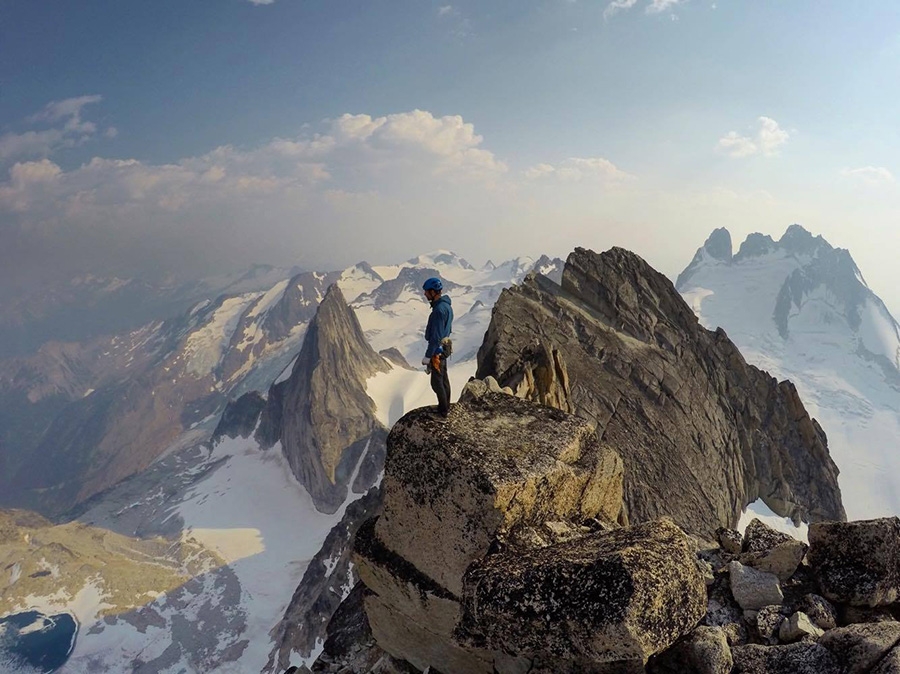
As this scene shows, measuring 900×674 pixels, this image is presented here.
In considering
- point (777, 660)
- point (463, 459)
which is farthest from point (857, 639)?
point (463, 459)

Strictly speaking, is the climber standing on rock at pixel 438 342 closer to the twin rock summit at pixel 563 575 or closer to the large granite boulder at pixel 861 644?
the twin rock summit at pixel 563 575

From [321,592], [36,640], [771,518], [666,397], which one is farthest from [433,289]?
[36,640]

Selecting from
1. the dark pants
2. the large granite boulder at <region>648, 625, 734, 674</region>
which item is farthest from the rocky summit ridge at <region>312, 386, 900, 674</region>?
the dark pants

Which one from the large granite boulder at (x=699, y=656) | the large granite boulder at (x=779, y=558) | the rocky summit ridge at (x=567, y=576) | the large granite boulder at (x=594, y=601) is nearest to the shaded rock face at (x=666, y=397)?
the rocky summit ridge at (x=567, y=576)

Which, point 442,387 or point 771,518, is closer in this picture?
point 442,387

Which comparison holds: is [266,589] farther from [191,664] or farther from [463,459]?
[463,459]

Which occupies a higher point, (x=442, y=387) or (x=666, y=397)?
(x=442, y=387)

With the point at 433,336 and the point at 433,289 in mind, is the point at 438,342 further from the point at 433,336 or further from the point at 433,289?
the point at 433,289
